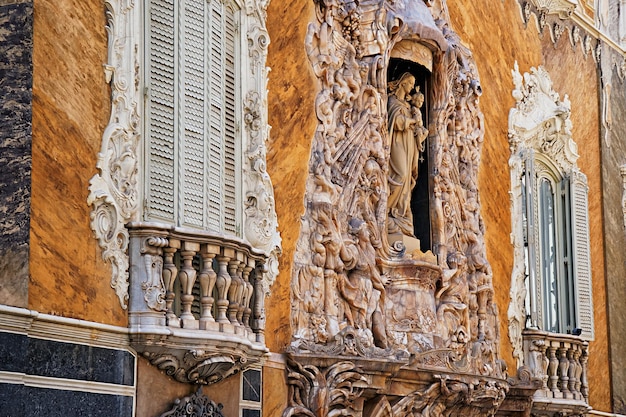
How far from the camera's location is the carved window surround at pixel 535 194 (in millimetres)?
20375

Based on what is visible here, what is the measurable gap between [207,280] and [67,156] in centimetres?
194

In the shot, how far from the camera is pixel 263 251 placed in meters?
14.4

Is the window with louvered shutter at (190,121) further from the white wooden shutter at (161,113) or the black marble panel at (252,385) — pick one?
the black marble panel at (252,385)

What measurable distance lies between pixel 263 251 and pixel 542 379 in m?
6.93

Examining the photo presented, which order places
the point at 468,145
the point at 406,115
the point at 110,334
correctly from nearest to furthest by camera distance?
the point at 110,334 → the point at 406,115 → the point at 468,145

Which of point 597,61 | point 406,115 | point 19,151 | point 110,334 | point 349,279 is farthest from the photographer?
point 597,61

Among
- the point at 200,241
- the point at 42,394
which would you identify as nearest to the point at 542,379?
the point at 200,241

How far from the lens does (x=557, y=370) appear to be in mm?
20844

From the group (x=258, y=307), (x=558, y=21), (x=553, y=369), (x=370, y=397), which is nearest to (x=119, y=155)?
(x=258, y=307)

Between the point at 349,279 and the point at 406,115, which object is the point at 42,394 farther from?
the point at 406,115

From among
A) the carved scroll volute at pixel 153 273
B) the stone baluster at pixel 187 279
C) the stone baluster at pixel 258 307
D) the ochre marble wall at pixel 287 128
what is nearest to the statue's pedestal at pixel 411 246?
the ochre marble wall at pixel 287 128

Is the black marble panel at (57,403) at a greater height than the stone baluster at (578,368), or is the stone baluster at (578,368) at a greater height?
the stone baluster at (578,368)

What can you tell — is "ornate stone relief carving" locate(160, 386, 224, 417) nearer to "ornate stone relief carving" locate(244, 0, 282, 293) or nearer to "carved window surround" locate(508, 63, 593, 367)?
"ornate stone relief carving" locate(244, 0, 282, 293)

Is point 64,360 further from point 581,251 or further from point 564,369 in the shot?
point 581,251
